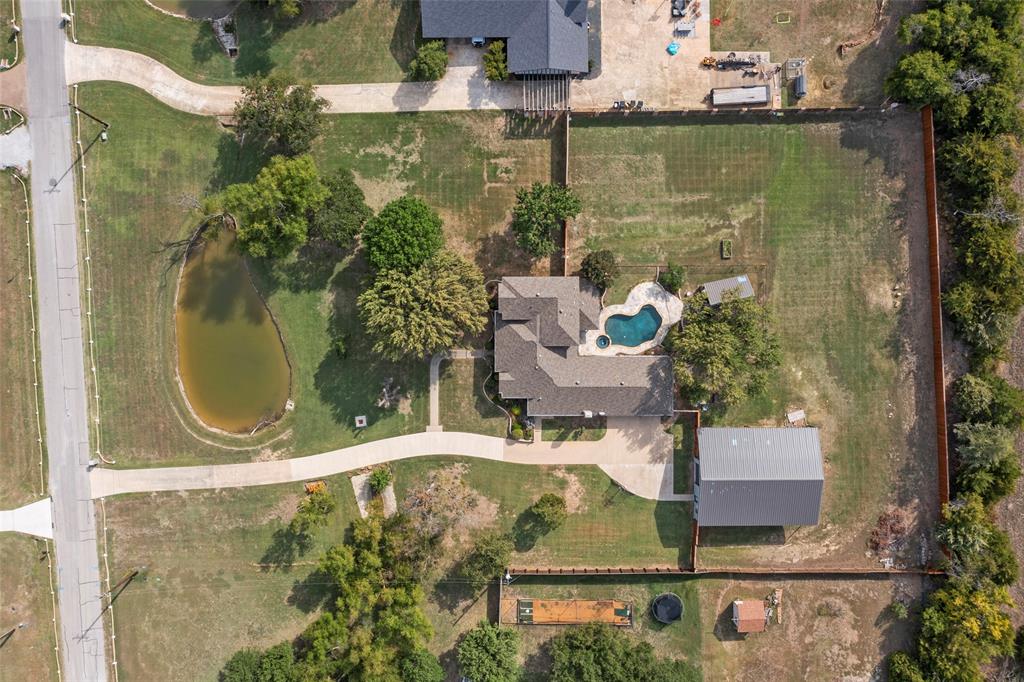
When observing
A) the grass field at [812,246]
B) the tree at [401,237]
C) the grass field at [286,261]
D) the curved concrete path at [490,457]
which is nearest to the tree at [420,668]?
the curved concrete path at [490,457]

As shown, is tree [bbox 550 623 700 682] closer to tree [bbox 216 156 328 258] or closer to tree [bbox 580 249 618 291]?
tree [bbox 580 249 618 291]

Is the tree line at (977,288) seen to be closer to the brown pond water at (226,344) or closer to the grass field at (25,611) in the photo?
the brown pond water at (226,344)

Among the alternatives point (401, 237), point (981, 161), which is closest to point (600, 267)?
point (401, 237)

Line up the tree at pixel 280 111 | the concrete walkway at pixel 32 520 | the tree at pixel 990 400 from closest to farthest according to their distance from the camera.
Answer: the tree at pixel 280 111 → the tree at pixel 990 400 → the concrete walkway at pixel 32 520

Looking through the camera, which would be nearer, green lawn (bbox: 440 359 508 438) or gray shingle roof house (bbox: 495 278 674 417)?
gray shingle roof house (bbox: 495 278 674 417)

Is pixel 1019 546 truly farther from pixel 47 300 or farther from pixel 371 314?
pixel 47 300

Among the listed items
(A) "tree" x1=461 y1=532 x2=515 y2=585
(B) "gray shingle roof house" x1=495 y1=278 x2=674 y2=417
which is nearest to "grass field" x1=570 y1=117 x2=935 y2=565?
(B) "gray shingle roof house" x1=495 y1=278 x2=674 y2=417

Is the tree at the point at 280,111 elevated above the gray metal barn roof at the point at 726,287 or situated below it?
above
